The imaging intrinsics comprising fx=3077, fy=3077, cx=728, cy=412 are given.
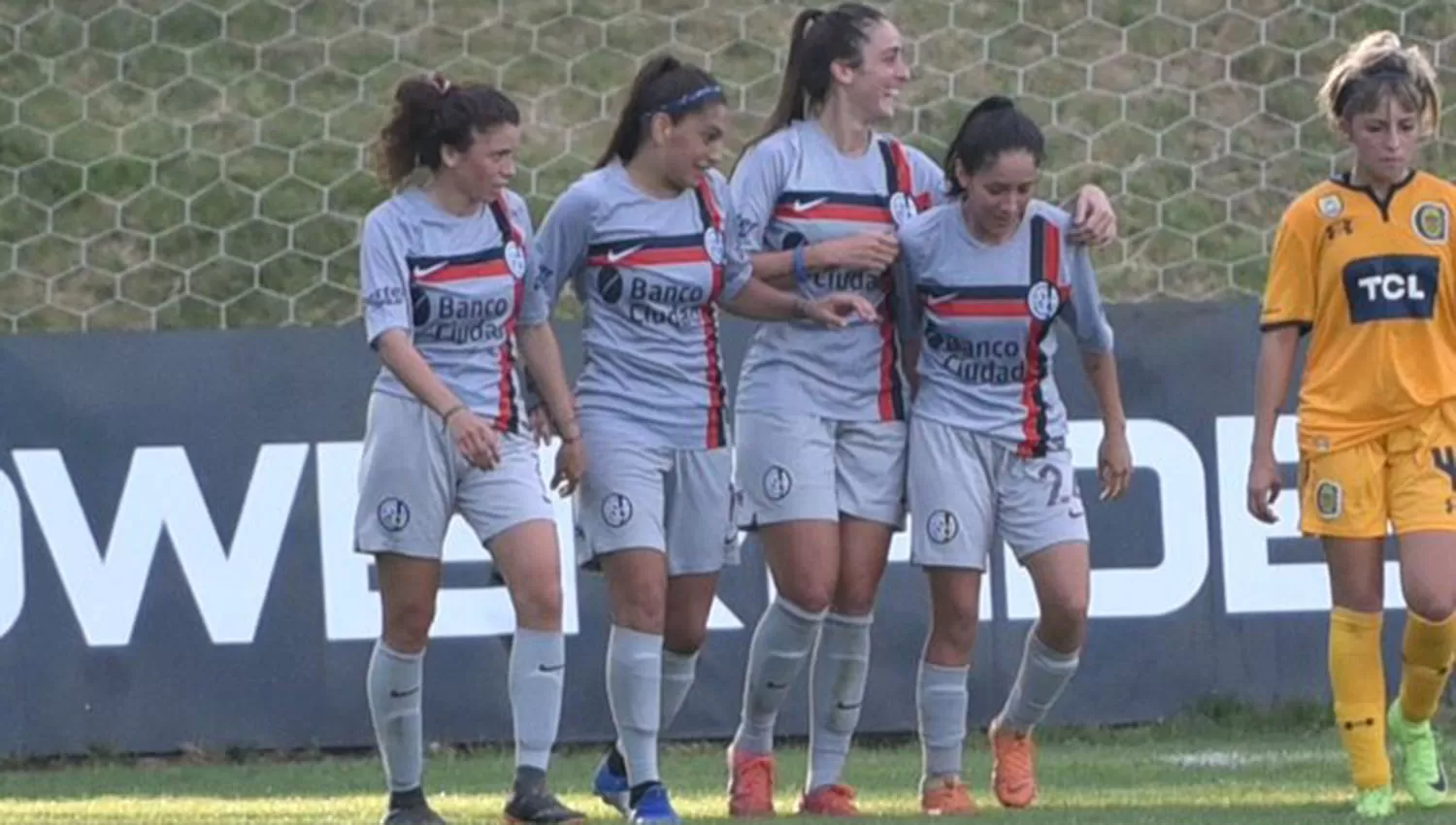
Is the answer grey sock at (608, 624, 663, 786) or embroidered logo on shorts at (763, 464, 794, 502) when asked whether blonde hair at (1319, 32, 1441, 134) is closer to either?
embroidered logo on shorts at (763, 464, 794, 502)

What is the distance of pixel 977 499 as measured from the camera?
795cm

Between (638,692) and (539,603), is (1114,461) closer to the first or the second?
(638,692)

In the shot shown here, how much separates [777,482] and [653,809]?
901mm

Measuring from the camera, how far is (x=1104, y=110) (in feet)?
45.4

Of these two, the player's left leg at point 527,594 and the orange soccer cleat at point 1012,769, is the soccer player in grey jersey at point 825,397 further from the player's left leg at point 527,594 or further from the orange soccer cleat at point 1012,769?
the player's left leg at point 527,594

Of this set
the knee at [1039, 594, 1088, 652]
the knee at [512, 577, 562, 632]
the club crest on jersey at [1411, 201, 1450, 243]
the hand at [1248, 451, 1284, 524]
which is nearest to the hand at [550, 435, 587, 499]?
the knee at [512, 577, 562, 632]

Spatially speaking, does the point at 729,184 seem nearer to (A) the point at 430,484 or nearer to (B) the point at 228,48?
(A) the point at 430,484

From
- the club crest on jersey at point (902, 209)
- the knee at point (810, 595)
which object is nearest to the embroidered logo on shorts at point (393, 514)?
the knee at point (810, 595)

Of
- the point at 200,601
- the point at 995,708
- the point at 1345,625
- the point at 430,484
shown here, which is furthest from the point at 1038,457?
the point at 200,601

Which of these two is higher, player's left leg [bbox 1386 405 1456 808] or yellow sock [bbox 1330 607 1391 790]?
player's left leg [bbox 1386 405 1456 808]

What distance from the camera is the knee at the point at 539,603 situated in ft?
24.8

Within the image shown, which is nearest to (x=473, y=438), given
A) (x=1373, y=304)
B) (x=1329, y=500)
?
(x=1329, y=500)

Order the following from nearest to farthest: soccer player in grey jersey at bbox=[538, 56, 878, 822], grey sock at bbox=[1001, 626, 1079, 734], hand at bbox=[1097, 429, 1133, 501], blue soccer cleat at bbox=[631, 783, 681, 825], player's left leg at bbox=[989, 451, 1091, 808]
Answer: blue soccer cleat at bbox=[631, 783, 681, 825], soccer player in grey jersey at bbox=[538, 56, 878, 822], player's left leg at bbox=[989, 451, 1091, 808], hand at bbox=[1097, 429, 1133, 501], grey sock at bbox=[1001, 626, 1079, 734]

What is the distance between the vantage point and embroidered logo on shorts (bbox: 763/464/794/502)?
7875mm
